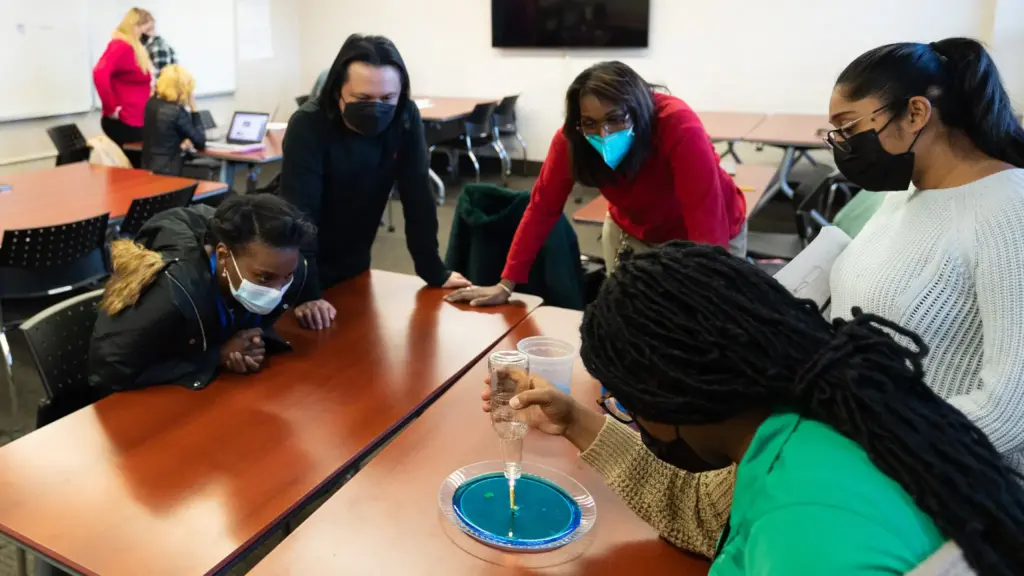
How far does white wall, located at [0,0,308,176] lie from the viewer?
19.1 feet

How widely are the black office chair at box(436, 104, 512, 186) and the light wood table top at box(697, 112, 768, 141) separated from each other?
1.91 m

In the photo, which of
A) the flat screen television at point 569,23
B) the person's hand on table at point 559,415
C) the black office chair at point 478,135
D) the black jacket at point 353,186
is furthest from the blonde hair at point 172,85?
the person's hand on table at point 559,415

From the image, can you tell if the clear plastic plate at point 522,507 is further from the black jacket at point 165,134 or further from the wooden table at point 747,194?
the black jacket at point 165,134

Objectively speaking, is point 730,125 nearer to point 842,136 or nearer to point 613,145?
point 613,145

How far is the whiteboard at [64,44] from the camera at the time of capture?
543 centimetres

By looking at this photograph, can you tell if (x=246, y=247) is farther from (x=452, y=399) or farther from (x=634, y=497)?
(x=634, y=497)

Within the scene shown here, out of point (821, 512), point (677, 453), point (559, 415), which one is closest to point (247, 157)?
point (559, 415)

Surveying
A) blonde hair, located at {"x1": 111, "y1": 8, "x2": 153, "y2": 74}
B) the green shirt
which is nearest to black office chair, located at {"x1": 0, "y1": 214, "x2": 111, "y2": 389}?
the green shirt

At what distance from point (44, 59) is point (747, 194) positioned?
525 centimetres

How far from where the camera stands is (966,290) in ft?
3.98

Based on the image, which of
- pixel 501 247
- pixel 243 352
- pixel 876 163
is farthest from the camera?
pixel 501 247

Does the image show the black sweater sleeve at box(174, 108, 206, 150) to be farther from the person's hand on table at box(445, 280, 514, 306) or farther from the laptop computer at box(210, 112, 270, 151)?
the person's hand on table at box(445, 280, 514, 306)

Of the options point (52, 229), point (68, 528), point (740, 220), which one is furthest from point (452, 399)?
point (52, 229)

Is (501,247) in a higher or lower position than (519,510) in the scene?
higher
